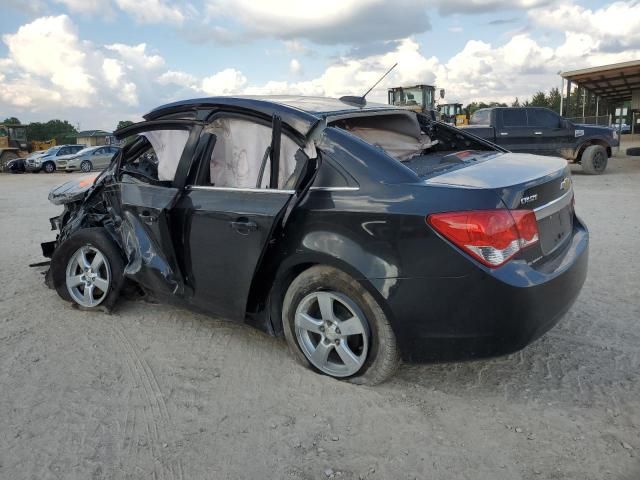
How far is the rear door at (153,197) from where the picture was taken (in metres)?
3.61

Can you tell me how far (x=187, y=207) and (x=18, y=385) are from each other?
149cm

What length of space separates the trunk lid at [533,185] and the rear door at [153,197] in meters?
1.81

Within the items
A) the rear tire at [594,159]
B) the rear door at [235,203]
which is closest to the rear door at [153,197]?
the rear door at [235,203]

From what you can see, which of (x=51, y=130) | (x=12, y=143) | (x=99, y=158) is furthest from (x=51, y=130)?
(x=99, y=158)

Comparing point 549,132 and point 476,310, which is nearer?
point 476,310

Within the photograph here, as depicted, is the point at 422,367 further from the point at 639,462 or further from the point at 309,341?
the point at 639,462

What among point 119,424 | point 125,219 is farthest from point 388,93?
point 119,424

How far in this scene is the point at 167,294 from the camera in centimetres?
382

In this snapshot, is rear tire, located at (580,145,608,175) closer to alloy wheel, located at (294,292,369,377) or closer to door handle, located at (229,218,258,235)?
alloy wheel, located at (294,292,369,377)

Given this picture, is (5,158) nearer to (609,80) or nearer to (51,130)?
(609,80)

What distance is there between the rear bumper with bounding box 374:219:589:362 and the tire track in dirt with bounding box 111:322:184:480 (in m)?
1.28

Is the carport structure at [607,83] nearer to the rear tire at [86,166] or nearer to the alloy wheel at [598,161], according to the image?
the alloy wheel at [598,161]

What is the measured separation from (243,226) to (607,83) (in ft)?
97.2

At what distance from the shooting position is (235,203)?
329 cm
